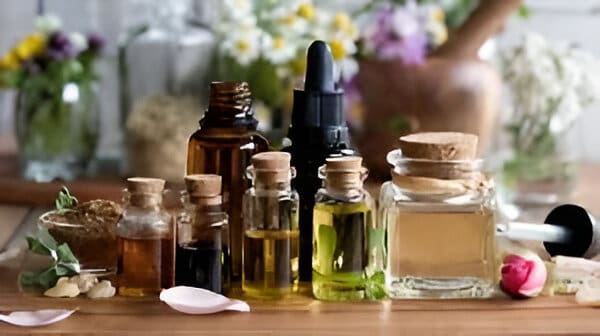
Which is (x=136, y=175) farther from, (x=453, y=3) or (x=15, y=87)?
(x=453, y=3)

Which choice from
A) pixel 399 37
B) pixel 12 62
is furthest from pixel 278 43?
pixel 12 62

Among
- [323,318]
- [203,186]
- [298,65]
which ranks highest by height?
[298,65]

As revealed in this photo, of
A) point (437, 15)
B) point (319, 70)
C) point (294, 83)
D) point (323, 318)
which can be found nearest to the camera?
point (323, 318)

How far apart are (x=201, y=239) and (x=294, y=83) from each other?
600 millimetres

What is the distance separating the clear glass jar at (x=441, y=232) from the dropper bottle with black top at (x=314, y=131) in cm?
8

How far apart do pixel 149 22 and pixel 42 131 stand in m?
0.23

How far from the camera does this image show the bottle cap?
1103mm

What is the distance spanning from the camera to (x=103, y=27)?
190cm

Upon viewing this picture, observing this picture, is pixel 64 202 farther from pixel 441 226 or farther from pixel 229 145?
pixel 441 226

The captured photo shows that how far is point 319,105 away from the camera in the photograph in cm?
Result: 106

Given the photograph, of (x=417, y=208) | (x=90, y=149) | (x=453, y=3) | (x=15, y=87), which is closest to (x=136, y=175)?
(x=90, y=149)

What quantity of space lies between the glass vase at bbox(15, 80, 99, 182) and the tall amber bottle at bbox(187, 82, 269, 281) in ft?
2.00

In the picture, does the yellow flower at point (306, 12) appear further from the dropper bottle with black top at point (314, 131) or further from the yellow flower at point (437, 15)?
the dropper bottle with black top at point (314, 131)

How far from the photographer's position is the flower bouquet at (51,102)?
164 cm
